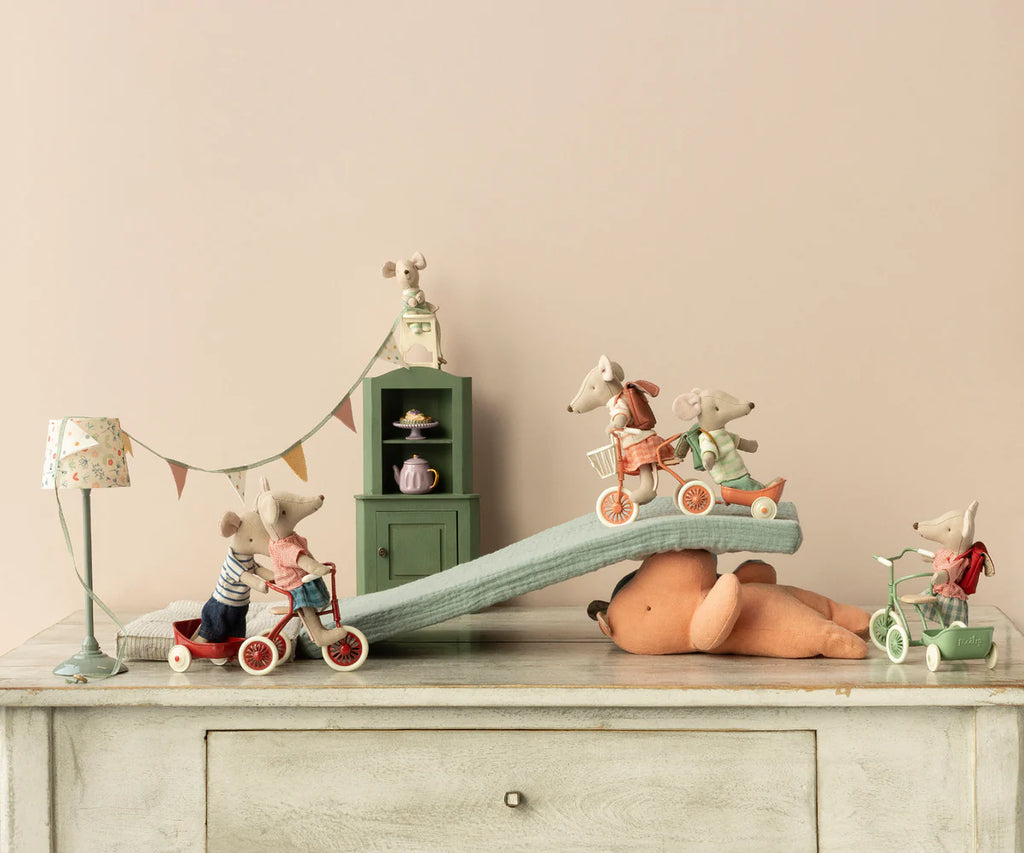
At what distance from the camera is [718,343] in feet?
6.00

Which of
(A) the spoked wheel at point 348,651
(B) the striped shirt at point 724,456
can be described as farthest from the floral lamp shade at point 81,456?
(B) the striped shirt at point 724,456

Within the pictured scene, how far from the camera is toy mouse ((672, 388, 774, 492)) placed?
1262 millimetres

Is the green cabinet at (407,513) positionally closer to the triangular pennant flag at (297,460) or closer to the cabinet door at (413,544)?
the cabinet door at (413,544)

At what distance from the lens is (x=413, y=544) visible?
5.63ft

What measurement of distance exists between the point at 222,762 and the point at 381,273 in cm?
94

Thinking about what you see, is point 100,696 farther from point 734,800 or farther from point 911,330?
point 911,330

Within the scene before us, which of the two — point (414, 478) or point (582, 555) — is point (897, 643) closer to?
point (582, 555)

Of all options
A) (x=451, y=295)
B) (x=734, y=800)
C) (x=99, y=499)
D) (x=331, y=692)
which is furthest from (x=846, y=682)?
(x=99, y=499)

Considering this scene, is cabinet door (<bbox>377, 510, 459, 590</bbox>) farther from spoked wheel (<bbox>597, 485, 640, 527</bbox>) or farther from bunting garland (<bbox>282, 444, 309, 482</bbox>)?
spoked wheel (<bbox>597, 485, 640, 527</bbox>)

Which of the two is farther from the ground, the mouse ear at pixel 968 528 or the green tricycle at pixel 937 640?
the mouse ear at pixel 968 528

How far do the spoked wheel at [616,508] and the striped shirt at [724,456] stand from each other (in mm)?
115

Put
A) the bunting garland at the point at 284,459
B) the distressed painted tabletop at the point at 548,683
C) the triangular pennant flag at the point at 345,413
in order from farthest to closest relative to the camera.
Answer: the triangular pennant flag at the point at 345,413 → the bunting garland at the point at 284,459 → the distressed painted tabletop at the point at 548,683

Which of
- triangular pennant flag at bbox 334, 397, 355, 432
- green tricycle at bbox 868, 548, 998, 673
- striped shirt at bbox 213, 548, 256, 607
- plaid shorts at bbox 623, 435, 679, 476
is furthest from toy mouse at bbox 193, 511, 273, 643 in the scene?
green tricycle at bbox 868, 548, 998, 673

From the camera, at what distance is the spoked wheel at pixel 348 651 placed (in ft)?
3.95
